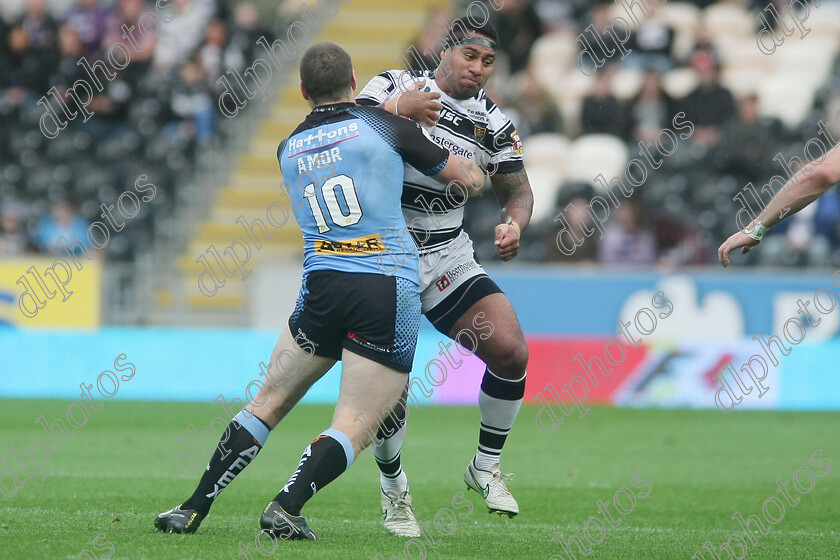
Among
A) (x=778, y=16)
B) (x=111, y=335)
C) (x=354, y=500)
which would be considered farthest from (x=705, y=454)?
(x=778, y=16)

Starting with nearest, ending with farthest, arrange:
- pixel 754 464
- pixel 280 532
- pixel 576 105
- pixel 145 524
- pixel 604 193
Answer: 1. pixel 280 532
2. pixel 145 524
3. pixel 754 464
4. pixel 604 193
5. pixel 576 105

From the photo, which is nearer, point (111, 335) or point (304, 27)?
point (111, 335)

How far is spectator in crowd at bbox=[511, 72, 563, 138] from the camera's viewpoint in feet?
59.5

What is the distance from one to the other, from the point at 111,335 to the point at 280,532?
412 inches

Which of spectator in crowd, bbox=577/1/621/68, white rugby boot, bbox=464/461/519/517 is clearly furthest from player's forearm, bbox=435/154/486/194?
spectator in crowd, bbox=577/1/621/68

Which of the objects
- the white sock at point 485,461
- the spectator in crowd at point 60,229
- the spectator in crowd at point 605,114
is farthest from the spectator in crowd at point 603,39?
the white sock at point 485,461

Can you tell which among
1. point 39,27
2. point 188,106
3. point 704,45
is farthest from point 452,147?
point 39,27

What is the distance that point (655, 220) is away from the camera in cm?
1656

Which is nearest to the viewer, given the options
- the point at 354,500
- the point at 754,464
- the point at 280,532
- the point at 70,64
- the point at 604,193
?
the point at 280,532

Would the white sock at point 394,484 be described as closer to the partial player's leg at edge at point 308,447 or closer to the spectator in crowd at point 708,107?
the partial player's leg at edge at point 308,447

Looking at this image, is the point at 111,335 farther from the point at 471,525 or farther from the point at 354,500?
the point at 471,525

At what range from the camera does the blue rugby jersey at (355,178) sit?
5848mm

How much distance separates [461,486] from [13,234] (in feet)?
39.3

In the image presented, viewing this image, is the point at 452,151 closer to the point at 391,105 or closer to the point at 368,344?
the point at 391,105
